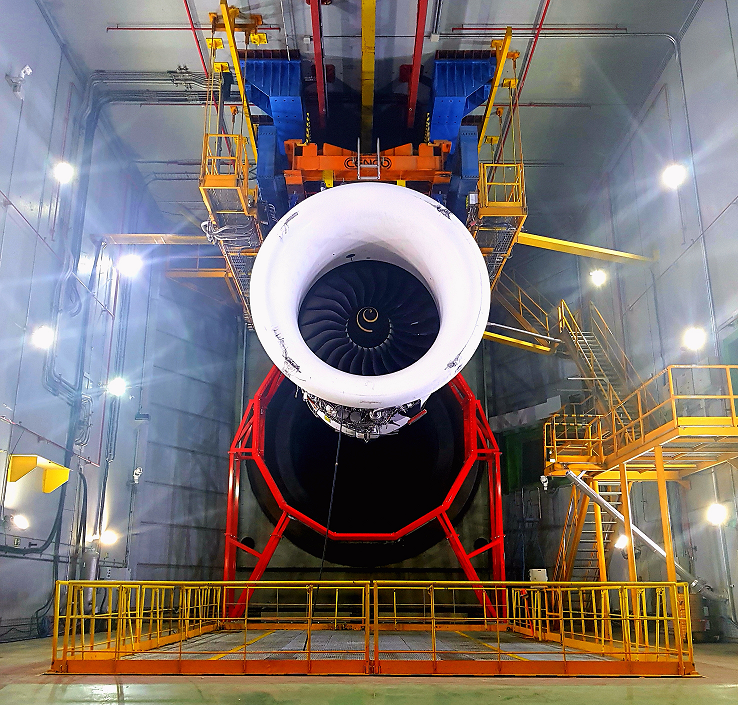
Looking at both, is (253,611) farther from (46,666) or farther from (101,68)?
(101,68)

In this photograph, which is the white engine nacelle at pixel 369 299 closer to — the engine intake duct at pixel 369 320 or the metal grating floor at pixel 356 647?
the engine intake duct at pixel 369 320

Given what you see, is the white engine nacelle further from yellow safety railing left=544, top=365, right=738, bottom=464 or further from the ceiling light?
the ceiling light

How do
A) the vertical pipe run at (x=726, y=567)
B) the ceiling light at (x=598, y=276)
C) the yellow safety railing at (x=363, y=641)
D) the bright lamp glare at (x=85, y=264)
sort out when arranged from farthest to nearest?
1. the ceiling light at (x=598, y=276)
2. the bright lamp glare at (x=85, y=264)
3. the vertical pipe run at (x=726, y=567)
4. the yellow safety railing at (x=363, y=641)

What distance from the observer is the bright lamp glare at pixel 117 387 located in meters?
12.2

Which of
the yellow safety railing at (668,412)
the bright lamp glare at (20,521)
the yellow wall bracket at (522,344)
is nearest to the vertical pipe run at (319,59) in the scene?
the yellow wall bracket at (522,344)

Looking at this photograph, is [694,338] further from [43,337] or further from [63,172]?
[63,172]

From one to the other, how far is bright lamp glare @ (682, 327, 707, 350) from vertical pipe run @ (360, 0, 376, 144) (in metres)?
6.17

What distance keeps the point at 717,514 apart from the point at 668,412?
5.96ft

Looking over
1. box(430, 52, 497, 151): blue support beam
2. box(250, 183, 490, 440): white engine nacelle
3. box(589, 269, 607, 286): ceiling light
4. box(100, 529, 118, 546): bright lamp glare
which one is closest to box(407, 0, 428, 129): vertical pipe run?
box(430, 52, 497, 151): blue support beam

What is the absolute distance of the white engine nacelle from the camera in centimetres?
595

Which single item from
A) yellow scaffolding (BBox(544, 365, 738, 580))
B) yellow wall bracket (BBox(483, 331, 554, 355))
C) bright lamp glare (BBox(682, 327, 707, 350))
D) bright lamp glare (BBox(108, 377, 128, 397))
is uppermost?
yellow wall bracket (BBox(483, 331, 554, 355))

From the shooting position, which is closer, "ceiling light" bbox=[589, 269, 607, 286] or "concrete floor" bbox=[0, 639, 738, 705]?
"concrete floor" bbox=[0, 639, 738, 705]

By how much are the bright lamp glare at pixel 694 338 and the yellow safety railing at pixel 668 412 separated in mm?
373

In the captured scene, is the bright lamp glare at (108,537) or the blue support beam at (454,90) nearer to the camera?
the blue support beam at (454,90)
